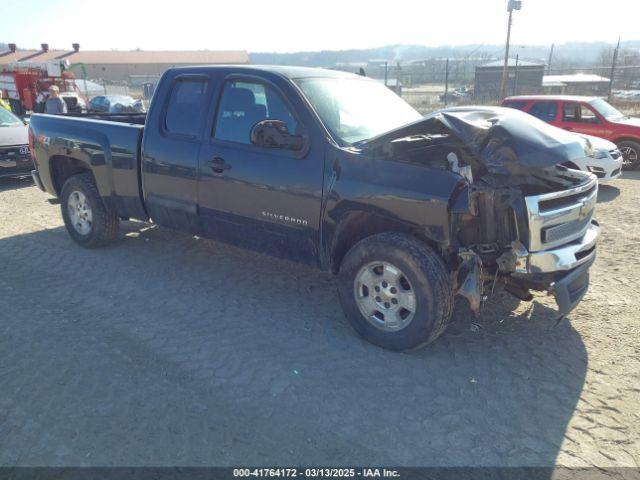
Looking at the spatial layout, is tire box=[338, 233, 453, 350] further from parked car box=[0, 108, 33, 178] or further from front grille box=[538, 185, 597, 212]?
parked car box=[0, 108, 33, 178]

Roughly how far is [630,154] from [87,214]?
1106cm

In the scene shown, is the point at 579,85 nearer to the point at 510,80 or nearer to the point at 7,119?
the point at 510,80

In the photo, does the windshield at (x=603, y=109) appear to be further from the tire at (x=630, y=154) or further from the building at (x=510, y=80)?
the building at (x=510, y=80)

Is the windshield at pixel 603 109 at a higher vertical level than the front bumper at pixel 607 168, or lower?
higher

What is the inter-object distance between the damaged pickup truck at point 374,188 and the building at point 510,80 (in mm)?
23314

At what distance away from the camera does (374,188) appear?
3646 millimetres

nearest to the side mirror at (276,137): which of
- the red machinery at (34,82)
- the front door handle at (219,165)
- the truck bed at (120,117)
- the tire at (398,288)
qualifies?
the front door handle at (219,165)

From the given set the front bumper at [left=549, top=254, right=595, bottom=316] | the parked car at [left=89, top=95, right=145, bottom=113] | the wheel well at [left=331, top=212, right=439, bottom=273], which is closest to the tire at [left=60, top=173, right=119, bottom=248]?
the wheel well at [left=331, top=212, right=439, bottom=273]

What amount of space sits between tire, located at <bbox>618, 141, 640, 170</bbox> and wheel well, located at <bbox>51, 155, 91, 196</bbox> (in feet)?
35.8

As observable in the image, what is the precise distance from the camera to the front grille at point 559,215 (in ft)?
11.0

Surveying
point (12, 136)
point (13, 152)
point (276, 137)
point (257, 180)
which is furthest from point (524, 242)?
point (12, 136)

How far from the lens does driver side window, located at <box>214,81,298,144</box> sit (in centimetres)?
430

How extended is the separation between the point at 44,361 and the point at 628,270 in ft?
17.9

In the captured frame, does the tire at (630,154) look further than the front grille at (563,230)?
Yes
